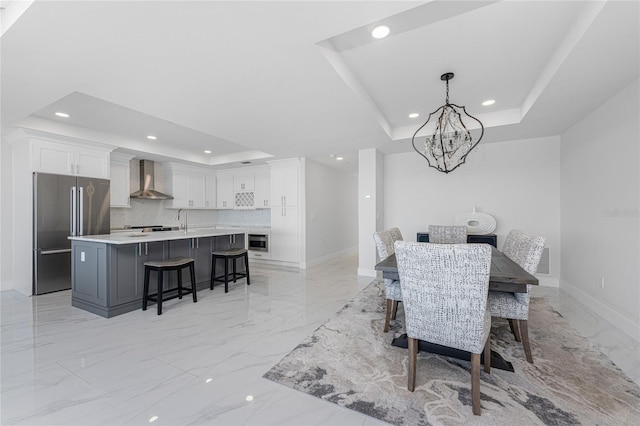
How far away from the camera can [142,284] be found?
10.7 ft

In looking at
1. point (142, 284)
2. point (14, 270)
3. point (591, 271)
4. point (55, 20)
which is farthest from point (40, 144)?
point (591, 271)

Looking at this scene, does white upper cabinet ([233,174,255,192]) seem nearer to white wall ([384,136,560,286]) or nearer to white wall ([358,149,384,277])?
white wall ([358,149,384,277])

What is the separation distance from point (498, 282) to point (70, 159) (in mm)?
5937

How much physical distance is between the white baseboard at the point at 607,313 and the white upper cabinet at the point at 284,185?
4.82 meters

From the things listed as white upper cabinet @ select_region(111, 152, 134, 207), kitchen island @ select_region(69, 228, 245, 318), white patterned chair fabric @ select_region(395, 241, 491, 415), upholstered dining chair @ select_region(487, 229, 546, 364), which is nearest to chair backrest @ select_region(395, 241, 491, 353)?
white patterned chair fabric @ select_region(395, 241, 491, 415)

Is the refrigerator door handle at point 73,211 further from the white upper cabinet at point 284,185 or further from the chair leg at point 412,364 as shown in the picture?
the chair leg at point 412,364

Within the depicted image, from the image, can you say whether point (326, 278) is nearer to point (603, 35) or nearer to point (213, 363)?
point (213, 363)

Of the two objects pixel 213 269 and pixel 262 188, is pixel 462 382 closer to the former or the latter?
pixel 213 269

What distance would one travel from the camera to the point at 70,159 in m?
4.18

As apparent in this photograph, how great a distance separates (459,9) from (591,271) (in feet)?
11.6

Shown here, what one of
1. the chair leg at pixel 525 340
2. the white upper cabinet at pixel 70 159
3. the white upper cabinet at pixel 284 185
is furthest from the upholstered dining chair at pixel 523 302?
the white upper cabinet at pixel 70 159

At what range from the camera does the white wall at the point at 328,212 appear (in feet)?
19.6

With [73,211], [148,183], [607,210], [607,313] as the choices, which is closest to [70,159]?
[73,211]

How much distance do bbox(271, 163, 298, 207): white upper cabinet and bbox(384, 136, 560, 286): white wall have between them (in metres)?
2.00
